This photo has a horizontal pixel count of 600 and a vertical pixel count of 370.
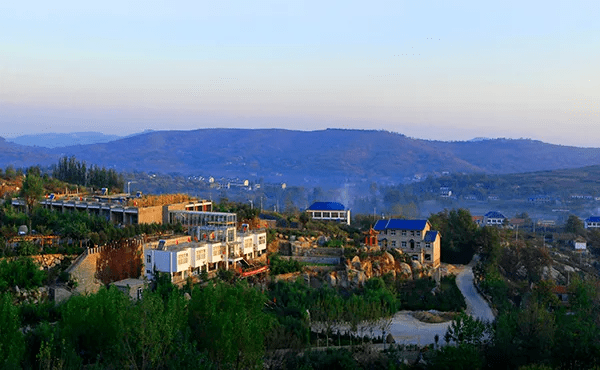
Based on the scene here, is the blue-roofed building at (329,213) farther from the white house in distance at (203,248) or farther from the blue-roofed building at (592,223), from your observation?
the blue-roofed building at (592,223)

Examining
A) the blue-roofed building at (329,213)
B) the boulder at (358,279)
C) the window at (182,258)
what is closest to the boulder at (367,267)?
the boulder at (358,279)

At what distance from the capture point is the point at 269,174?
145 meters

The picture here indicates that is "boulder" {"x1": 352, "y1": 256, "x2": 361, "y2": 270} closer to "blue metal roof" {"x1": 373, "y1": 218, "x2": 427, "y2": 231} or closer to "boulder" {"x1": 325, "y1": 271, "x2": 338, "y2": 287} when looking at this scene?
"boulder" {"x1": 325, "y1": 271, "x2": 338, "y2": 287}

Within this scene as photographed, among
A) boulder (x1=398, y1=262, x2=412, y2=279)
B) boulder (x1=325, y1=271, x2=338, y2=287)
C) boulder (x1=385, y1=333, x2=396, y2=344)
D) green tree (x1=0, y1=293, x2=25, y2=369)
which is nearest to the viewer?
green tree (x1=0, y1=293, x2=25, y2=369)

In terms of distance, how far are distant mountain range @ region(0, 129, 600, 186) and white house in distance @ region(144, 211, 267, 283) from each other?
336ft

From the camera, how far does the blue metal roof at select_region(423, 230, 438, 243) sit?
27.2 meters

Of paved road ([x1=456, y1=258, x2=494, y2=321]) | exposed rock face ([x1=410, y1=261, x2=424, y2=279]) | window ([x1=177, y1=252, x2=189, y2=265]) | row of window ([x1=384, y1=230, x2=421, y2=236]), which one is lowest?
paved road ([x1=456, y1=258, x2=494, y2=321])

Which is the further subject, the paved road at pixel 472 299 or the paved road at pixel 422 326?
the paved road at pixel 472 299

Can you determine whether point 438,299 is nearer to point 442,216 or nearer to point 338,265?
point 338,265

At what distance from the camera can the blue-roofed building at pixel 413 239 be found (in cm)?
2719

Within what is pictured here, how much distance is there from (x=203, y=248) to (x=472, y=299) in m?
9.74

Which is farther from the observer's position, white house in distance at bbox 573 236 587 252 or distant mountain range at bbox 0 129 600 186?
distant mountain range at bbox 0 129 600 186

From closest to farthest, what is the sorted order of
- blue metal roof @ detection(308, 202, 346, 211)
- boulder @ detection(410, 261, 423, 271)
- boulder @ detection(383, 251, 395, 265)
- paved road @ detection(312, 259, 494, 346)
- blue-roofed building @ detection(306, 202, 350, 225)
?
paved road @ detection(312, 259, 494, 346) < boulder @ detection(383, 251, 395, 265) < boulder @ detection(410, 261, 423, 271) < blue-roofed building @ detection(306, 202, 350, 225) < blue metal roof @ detection(308, 202, 346, 211)

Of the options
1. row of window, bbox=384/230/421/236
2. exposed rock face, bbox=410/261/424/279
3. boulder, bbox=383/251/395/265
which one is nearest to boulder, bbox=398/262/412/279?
exposed rock face, bbox=410/261/424/279
